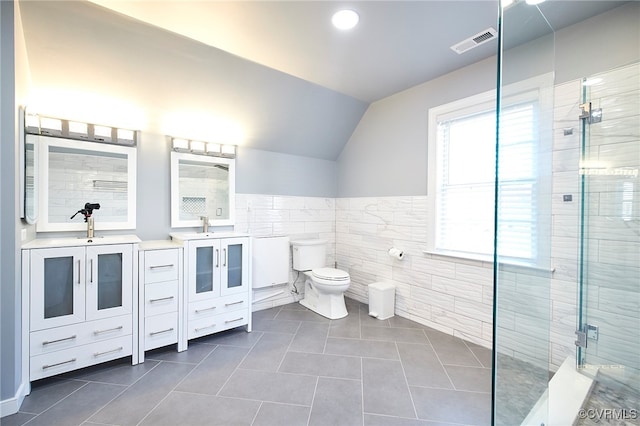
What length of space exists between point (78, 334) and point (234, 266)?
118cm

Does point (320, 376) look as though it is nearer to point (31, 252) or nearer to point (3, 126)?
point (31, 252)

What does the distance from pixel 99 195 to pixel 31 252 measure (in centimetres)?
72

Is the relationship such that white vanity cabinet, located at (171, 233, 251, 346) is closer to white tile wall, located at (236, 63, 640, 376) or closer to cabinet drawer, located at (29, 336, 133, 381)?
cabinet drawer, located at (29, 336, 133, 381)

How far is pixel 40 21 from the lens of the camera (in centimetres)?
171

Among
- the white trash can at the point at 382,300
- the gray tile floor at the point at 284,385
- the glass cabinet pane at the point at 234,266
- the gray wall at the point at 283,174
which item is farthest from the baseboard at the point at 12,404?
the white trash can at the point at 382,300

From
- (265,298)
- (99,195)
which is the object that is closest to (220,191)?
(99,195)

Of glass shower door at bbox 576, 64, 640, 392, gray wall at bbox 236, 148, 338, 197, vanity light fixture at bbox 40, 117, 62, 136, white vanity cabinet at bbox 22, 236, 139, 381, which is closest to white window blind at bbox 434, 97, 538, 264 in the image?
glass shower door at bbox 576, 64, 640, 392

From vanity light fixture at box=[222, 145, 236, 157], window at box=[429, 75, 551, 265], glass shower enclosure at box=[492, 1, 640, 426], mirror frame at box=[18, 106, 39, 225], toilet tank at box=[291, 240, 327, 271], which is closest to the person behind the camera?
glass shower enclosure at box=[492, 1, 640, 426]

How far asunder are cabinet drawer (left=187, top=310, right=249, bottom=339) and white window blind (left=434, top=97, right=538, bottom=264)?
6.76ft

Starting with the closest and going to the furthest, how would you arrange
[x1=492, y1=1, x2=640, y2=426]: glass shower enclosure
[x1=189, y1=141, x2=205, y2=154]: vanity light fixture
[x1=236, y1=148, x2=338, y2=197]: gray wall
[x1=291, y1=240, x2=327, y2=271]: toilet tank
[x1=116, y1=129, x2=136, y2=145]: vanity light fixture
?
1. [x1=492, y1=1, x2=640, y2=426]: glass shower enclosure
2. [x1=116, y1=129, x2=136, y2=145]: vanity light fixture
3. [x1=189, y1=141, x2=205, y2=154]: vanity light fixture
4. [x1=236, y1=148, x2=338, y2=197]: gray wall
5. [x1=291, y1=240, x2=327, y2=271]: toilet tank

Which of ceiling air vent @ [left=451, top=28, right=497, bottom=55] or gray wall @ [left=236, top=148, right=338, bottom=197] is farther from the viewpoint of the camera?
gray wall @ [left=236, top=148, right=338, bottom=197]

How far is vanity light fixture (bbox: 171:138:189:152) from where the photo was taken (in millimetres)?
2621

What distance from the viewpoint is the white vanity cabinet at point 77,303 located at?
1703 millimetres

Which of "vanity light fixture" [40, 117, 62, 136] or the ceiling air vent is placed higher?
the ceiling air vent
